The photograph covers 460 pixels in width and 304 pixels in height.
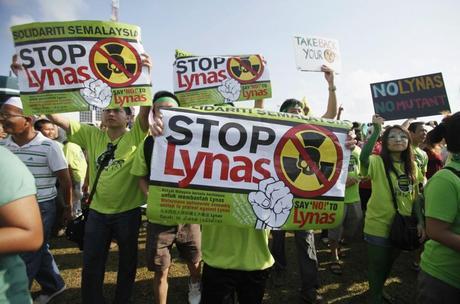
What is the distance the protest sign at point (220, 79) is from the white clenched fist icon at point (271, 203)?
4082 mm

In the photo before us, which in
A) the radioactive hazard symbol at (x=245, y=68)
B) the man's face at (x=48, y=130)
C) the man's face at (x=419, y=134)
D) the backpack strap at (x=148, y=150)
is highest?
the radioactive hazard symbol at (x=245, y=68)

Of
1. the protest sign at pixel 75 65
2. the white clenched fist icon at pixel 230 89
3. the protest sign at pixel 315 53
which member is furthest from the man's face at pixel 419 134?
the protest sign at pixel 75 65

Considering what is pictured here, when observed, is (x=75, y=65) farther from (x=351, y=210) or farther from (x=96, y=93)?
(x=351, y=210)

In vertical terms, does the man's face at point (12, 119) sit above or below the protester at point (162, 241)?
above

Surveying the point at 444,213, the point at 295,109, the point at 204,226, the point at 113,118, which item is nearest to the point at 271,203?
the point at 204,226

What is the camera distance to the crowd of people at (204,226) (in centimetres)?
200

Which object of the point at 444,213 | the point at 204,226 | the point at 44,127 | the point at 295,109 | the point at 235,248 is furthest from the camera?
the point at 44,127

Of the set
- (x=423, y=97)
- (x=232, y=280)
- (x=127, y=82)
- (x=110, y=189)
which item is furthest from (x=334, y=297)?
(x=423, y=97)

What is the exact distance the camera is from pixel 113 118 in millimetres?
3172

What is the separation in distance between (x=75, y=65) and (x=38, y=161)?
111 centimetres

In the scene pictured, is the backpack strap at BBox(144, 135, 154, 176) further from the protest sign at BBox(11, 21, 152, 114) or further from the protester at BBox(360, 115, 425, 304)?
the protester at BBox(360, 115, 425, 304)

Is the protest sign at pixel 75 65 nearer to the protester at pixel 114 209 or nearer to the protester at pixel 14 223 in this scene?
the protester at pixel 114 209

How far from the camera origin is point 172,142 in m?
2.19

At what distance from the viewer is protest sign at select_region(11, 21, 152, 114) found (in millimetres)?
2988
